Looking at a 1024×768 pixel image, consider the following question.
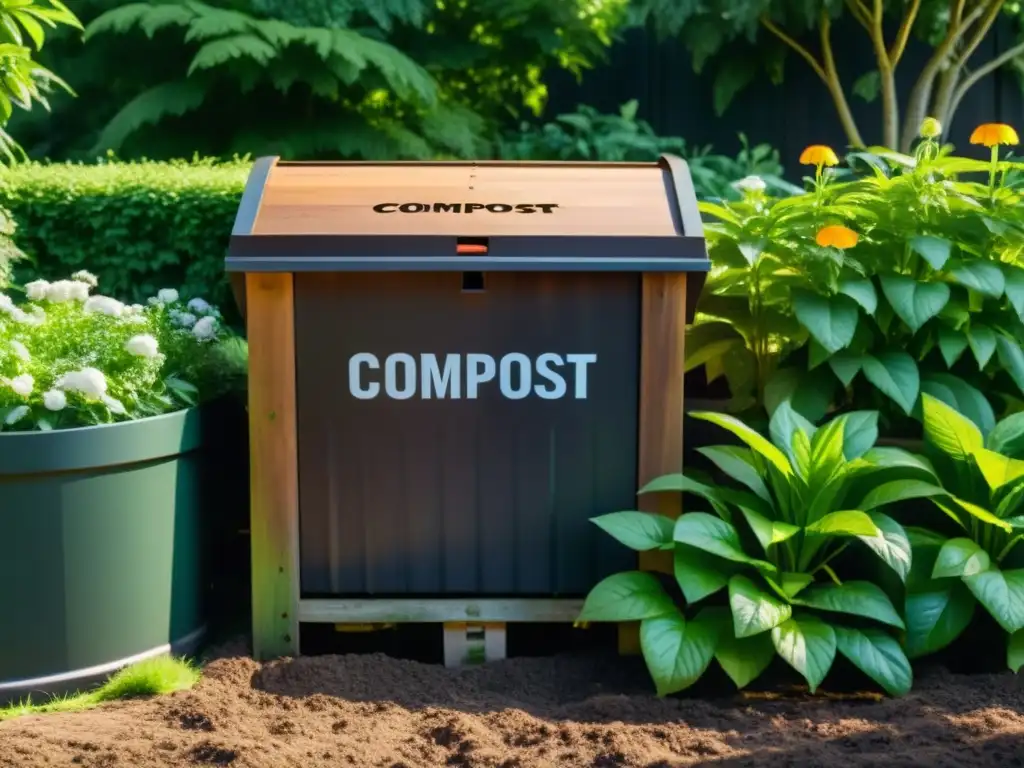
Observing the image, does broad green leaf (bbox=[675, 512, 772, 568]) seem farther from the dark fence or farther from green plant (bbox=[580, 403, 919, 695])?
the dark fence

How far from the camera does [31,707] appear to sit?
3076 millimetres

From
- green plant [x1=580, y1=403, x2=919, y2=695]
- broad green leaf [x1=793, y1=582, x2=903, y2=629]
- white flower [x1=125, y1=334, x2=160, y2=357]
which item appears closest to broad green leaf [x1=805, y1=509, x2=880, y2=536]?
green plant [x1=580, y1=403, x2=919, y2=695]

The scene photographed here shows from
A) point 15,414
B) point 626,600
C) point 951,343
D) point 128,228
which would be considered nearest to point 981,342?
point 951,343

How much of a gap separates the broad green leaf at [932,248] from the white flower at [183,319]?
228cm

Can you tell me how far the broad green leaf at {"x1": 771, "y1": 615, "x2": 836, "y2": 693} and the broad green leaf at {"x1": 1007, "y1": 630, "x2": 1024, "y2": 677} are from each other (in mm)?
460

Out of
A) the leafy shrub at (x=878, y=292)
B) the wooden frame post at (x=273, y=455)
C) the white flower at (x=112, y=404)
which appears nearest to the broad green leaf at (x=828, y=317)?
the leafy shrub at (x=878, y=292)

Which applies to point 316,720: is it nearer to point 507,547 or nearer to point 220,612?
point 507,547

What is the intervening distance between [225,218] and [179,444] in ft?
5.19

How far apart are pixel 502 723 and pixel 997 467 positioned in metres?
1.48

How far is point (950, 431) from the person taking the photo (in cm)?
334

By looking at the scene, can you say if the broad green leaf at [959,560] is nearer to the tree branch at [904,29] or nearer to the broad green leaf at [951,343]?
the broad green leaf at [951,343]

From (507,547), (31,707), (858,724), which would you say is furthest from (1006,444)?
(31,707)

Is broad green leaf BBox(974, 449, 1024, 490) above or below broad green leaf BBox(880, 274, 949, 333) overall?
below

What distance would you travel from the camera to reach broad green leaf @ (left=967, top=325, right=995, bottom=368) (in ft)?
11.7
